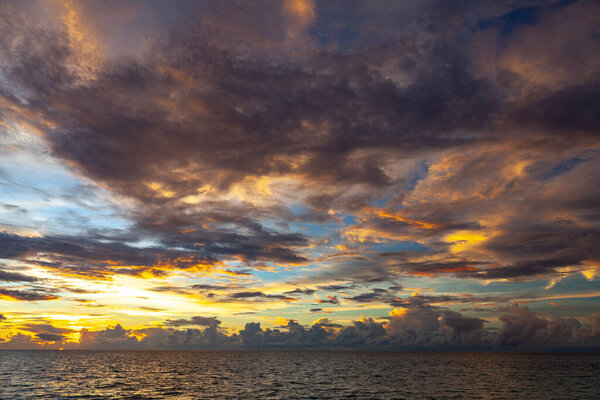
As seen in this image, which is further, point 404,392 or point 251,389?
point 251,389

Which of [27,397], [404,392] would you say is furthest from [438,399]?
[27,397]

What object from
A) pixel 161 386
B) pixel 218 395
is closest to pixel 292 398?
pixel 218 395

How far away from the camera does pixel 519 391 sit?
78250 mm

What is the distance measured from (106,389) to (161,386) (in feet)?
38.7

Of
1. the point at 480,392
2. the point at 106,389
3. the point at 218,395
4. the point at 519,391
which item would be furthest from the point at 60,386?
the point at 519,391

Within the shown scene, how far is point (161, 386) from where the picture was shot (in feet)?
287

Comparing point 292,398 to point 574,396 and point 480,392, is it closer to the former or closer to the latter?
point 480,392

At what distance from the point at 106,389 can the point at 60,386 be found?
12793 mm

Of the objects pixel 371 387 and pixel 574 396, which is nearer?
pixel 574 396

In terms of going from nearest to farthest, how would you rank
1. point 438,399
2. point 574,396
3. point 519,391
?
point 438,399 → point 574,396 → point 519,391

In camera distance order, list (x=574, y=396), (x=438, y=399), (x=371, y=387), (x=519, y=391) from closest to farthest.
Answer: (x=438, y=399), (x=574, y=396), (x=519, y=391), (x=371, y=387)

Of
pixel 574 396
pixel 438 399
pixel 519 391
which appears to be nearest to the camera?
pixel 438 399

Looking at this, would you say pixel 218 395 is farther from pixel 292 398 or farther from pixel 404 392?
pixel 404 392

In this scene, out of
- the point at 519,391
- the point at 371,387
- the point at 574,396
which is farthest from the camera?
the point at 371,387
